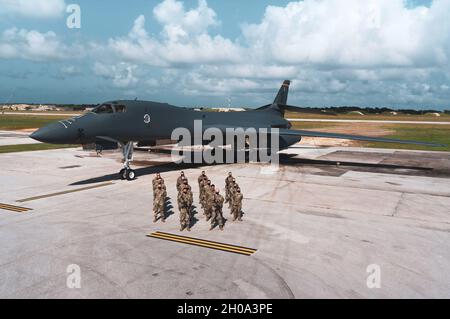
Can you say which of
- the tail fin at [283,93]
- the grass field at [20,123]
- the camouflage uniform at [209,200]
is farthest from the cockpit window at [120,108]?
the grass field at [20,123]

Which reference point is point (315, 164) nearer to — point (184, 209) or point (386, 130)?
point (184, 209)

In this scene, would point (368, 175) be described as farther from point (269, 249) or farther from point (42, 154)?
point (42, 154)

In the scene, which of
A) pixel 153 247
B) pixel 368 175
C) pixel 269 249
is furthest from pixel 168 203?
pixel 368 175

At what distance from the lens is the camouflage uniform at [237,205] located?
11.4 metres

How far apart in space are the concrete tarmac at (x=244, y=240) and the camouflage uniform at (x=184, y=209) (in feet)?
1.16

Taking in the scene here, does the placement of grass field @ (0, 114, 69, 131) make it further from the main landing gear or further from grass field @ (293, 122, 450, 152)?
grass field @ (293, 122, 450, 152)

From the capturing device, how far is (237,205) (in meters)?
11.6

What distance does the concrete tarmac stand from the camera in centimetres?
733

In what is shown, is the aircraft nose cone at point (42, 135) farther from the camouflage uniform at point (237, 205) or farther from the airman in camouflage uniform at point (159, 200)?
the camouflage uniform at point (237, 205)

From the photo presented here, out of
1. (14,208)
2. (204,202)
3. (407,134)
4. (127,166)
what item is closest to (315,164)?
(127,166)

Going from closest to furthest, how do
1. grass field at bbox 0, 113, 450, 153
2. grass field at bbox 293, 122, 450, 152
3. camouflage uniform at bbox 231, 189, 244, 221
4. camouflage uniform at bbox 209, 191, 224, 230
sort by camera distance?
camouflage uniform at bbox 209, 191, 224, 230
camouflage uniform at bbox 231, 189, 244, 221
grass field at bbox 0, 113, 450, 153
grass field at bbox 293, 122, 450, 152

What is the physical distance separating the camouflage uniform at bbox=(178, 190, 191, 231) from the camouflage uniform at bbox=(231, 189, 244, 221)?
1.57 metres

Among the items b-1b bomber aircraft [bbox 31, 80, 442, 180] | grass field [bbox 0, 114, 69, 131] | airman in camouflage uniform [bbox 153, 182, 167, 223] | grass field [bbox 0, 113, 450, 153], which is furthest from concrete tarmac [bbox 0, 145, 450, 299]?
grass field [bbox 0, 114, 69, 131]

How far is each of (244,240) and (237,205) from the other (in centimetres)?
172
